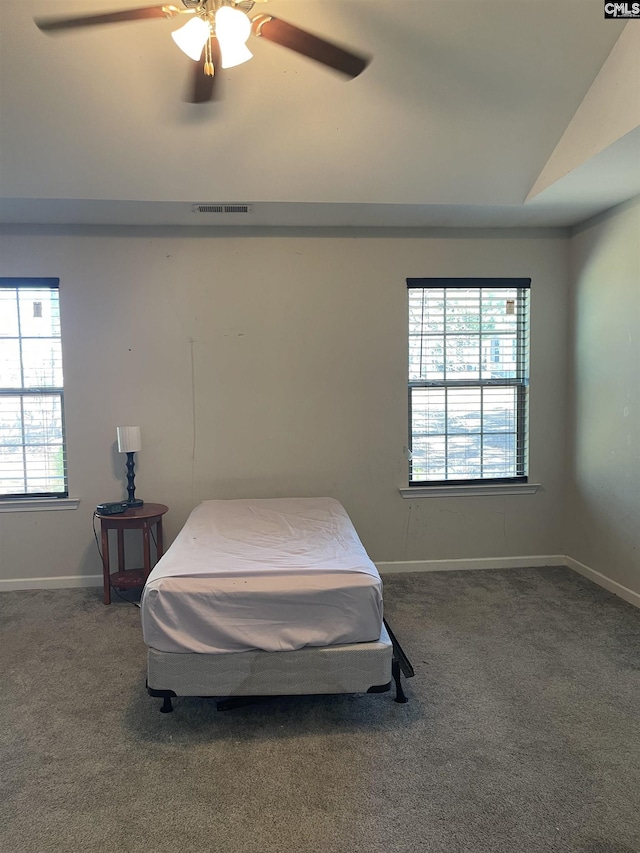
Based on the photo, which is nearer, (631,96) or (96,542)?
(631,96)

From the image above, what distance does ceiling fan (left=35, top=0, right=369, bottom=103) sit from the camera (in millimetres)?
1652

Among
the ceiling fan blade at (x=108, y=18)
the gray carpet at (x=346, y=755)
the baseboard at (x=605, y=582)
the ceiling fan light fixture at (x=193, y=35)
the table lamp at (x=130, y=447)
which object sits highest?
the ceiling fan blade at (x=108, y=18)

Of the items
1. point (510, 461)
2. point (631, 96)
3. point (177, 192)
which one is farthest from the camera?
point (510, 461)

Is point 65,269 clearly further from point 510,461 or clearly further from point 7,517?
point 510,461

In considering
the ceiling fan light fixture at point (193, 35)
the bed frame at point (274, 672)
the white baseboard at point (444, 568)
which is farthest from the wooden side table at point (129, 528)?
the ceiling fan light fixture at point (193, 35)

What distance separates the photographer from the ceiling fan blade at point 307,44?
1.79 meters

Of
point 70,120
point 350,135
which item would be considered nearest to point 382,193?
point 350,135

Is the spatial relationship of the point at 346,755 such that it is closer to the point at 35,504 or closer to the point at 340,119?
the point at 35,504

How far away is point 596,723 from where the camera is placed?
2020mm

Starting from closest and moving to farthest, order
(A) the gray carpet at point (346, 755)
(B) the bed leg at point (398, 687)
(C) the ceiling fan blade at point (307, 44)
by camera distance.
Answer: (A) the gray carpet at point (346, 755), (C) the ceiling fan blade at point (307, 44), (B) the bed leg at point (398, 687)

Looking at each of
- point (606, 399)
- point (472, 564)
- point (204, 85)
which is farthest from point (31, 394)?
point (606, 399)

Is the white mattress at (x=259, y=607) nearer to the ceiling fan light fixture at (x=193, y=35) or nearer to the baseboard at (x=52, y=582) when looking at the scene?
the baseboard at (x=52, y=582)

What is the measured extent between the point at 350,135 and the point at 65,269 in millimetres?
2170

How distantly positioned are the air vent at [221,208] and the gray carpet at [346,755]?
2660 millimetres
